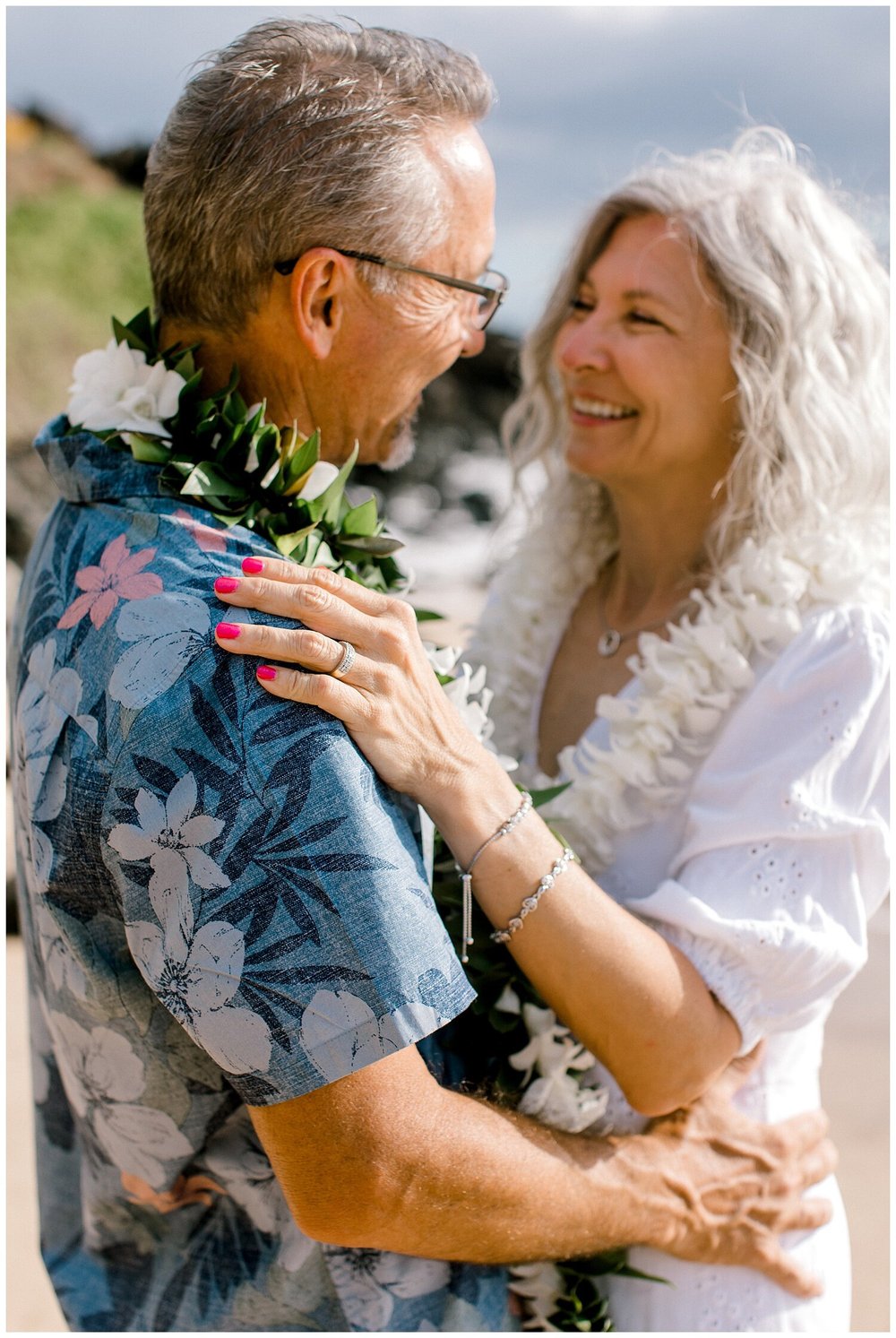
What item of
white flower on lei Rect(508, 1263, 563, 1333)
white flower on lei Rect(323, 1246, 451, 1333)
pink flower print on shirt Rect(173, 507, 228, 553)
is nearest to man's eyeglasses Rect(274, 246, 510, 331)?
pink flower print on shirt Rect(173, 507, 228, 553)

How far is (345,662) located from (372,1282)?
37.7 inches

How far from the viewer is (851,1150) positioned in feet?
15.0

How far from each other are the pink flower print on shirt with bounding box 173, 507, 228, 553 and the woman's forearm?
16.6 inches

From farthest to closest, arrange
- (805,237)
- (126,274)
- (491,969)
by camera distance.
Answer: (126,274), (805,237), (491,969)

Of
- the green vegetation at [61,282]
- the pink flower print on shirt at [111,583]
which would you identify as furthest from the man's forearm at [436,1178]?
the green vegetation at [61,282]

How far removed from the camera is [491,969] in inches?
68.6

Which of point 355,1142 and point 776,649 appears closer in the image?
point 355,1142

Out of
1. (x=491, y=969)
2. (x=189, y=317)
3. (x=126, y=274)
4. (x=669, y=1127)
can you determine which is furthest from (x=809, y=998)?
(x=126, y=274)

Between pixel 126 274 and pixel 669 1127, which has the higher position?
pixel 126 274

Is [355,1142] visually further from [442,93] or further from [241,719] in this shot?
[442,93]

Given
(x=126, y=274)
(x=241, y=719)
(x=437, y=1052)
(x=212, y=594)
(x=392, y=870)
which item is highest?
(x=126, y=274)

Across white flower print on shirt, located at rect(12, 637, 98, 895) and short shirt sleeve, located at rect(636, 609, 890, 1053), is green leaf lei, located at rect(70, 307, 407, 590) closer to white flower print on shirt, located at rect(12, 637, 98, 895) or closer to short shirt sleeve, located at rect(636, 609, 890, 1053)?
white flower print on shirt, located at rect(12, 637, 98, 895)

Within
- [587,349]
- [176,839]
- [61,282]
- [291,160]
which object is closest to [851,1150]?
[587,349]

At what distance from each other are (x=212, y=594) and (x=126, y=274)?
1242 centimetres
